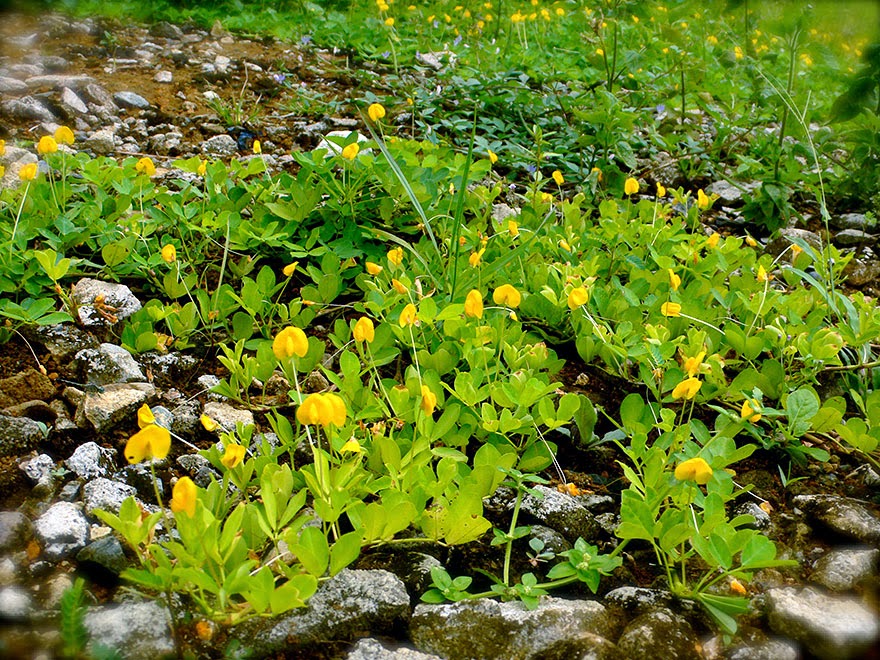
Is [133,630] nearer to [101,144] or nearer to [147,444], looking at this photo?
[147,444]

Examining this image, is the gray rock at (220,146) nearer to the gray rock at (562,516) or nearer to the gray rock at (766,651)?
the gray rock at (562,516)

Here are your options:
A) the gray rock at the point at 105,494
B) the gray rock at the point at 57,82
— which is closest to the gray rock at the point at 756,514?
the gray rock at the point at 105,494

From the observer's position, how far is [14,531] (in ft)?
5.56

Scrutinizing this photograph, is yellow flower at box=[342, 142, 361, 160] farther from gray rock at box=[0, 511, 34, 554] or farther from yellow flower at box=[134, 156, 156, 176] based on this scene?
gray rock at box=[0, 511, 34, 554]

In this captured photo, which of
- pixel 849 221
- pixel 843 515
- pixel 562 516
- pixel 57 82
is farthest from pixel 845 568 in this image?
pixel 57 82

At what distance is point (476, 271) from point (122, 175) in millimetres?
1493

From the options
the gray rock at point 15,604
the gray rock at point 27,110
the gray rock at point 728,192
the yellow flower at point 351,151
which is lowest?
the gray rock at point 728,192

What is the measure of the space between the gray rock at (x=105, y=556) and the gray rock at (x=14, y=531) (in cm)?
13

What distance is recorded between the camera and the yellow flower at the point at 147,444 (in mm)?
1467

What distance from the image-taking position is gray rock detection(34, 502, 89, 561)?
1689mm

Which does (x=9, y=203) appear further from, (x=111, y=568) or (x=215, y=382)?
(x=111, y=568)

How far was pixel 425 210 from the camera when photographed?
3.03 m

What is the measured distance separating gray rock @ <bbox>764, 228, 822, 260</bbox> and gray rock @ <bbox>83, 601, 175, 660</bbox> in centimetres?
313

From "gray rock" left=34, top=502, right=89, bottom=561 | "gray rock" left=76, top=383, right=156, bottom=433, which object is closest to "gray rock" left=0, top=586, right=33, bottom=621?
"gray rock" left=34, top=502, right=89, bottom=561
